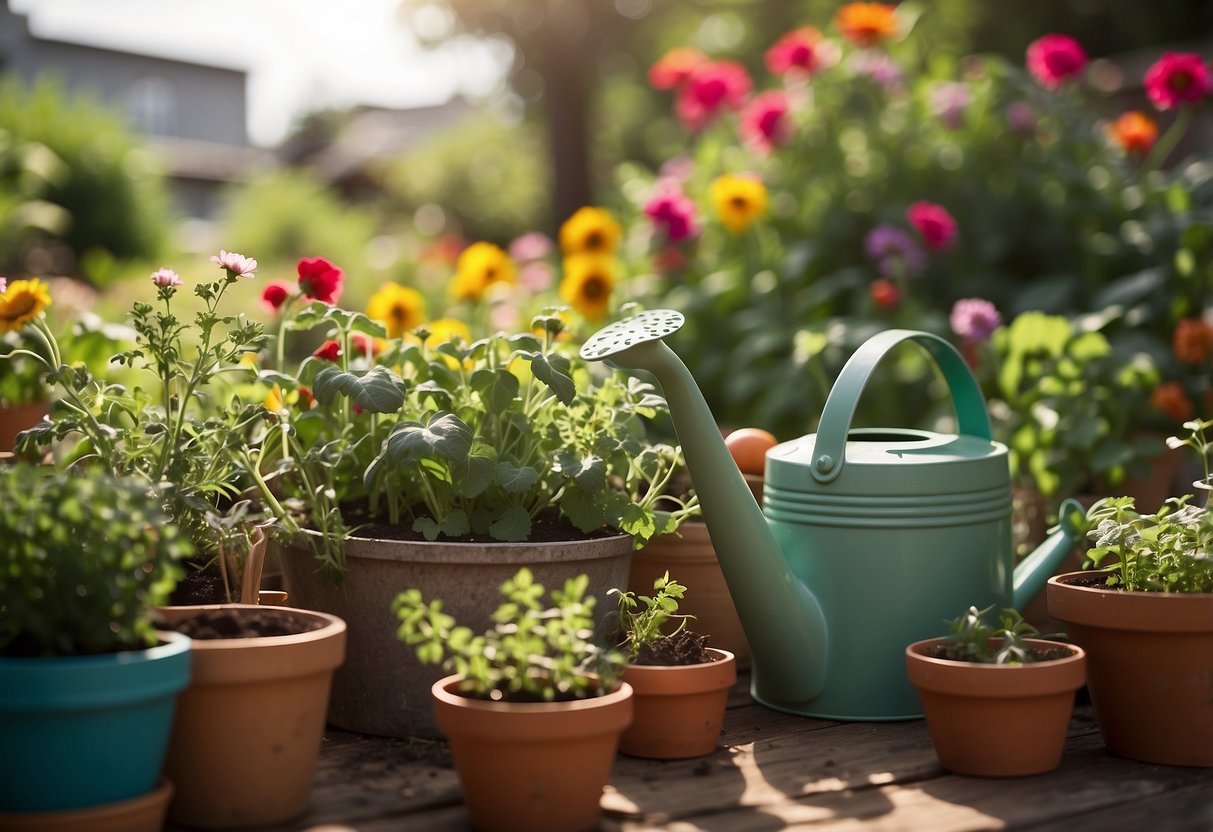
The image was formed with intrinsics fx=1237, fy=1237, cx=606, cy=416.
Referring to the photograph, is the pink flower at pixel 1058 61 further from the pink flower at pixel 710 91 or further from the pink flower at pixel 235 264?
the pink flower at pixel 235 264

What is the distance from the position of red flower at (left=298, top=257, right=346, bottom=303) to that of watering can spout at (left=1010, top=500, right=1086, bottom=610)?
1.22 m

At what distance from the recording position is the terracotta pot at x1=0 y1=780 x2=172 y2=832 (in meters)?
1.26

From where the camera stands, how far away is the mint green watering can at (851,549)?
1828mm

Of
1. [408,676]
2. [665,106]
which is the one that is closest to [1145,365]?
[408,676]

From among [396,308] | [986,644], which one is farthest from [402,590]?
[396,308]

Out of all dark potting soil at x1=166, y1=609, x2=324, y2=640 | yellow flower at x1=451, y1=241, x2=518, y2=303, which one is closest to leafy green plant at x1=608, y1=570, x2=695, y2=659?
dark potting soil at x1=166, y1=609, x2=324, y2=640

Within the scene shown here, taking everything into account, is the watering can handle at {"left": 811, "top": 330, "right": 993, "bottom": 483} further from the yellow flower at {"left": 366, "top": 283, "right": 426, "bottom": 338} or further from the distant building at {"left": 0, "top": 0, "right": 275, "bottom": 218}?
the distant building at {"left": 0, "top": 0, "right": 275, "bottom": 218}

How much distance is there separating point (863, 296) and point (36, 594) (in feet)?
8.79

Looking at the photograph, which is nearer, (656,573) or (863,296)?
(656,573)

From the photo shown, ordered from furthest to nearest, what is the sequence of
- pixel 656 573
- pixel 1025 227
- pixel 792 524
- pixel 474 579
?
pixel 1025 227
pixel 656 573
pixel 792 524
pixel 474 579

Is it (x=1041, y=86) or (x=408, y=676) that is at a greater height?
(x=1041, y=86)

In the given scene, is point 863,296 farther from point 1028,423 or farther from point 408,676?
point 408,676

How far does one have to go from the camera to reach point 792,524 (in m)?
1.94

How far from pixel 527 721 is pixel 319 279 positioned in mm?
892
